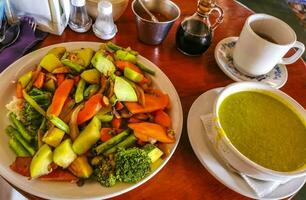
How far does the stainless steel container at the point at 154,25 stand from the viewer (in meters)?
1.03

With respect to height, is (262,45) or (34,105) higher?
(262,45)

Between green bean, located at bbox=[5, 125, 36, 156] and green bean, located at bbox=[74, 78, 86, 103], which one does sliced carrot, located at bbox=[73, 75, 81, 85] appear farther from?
green bean, located at bbox=[5, 125, 36, 156]

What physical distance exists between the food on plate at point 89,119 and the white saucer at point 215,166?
7 centimetres

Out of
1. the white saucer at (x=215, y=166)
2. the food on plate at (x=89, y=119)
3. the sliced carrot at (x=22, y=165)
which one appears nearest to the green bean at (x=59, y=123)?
the food on plate at (x=89, y=119)

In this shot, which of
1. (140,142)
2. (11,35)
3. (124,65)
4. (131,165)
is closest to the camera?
(131,165)

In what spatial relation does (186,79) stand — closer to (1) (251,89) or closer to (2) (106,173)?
(1) (251,89)

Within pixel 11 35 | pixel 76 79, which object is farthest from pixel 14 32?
pixel 76 79

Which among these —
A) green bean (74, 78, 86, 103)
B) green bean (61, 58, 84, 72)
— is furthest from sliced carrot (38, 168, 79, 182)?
green bean (61, 58, 84, 72)

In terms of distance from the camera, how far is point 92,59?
91 centimetres

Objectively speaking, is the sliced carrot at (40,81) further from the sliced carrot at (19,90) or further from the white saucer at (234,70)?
the white saucer at (234,70)

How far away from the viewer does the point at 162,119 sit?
858 mm

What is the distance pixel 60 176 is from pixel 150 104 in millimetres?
305

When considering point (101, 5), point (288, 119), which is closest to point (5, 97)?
point (101, 5)

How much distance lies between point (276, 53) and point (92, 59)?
0.57 m
